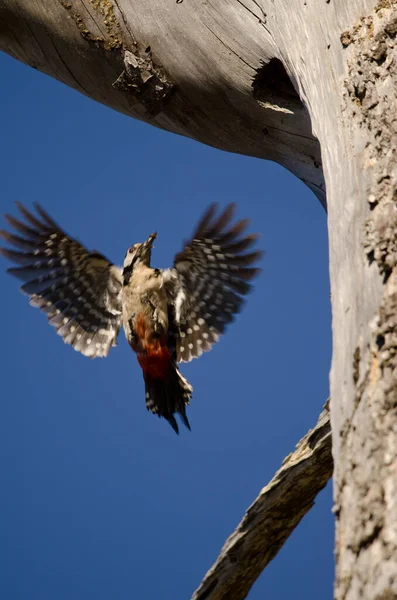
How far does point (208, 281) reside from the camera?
4082 mm

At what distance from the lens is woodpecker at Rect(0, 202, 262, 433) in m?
3.99

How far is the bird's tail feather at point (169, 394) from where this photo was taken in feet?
13.3

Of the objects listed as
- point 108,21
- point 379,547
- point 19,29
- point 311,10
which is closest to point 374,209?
point 379,547

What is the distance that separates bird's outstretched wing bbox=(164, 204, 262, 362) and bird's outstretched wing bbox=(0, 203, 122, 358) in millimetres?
391

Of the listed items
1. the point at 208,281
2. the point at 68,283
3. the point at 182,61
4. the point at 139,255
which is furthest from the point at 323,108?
the point at 68,283

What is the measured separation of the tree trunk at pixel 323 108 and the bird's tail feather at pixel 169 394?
148cm

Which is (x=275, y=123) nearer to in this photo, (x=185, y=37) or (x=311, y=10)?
(x=185, y=37)

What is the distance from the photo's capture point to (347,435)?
4.21ft

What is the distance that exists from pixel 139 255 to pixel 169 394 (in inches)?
32.2

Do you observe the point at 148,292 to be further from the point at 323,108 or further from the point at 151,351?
the point at 323,108

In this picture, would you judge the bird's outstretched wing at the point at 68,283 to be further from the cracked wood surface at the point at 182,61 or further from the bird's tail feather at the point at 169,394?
the cracked wood surface at the point at 182,61

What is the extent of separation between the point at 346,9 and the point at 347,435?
3.90 feet

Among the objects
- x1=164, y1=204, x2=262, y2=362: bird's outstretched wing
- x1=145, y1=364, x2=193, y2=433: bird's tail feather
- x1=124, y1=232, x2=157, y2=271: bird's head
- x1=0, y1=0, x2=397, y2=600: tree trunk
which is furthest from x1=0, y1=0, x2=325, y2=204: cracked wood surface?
x1=145, y1=364, x2=193, y2=433: bird's tail feather

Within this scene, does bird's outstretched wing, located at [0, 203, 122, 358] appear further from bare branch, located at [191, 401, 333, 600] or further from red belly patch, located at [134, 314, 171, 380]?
bare branch, located at [191, 401, 333, 600]
